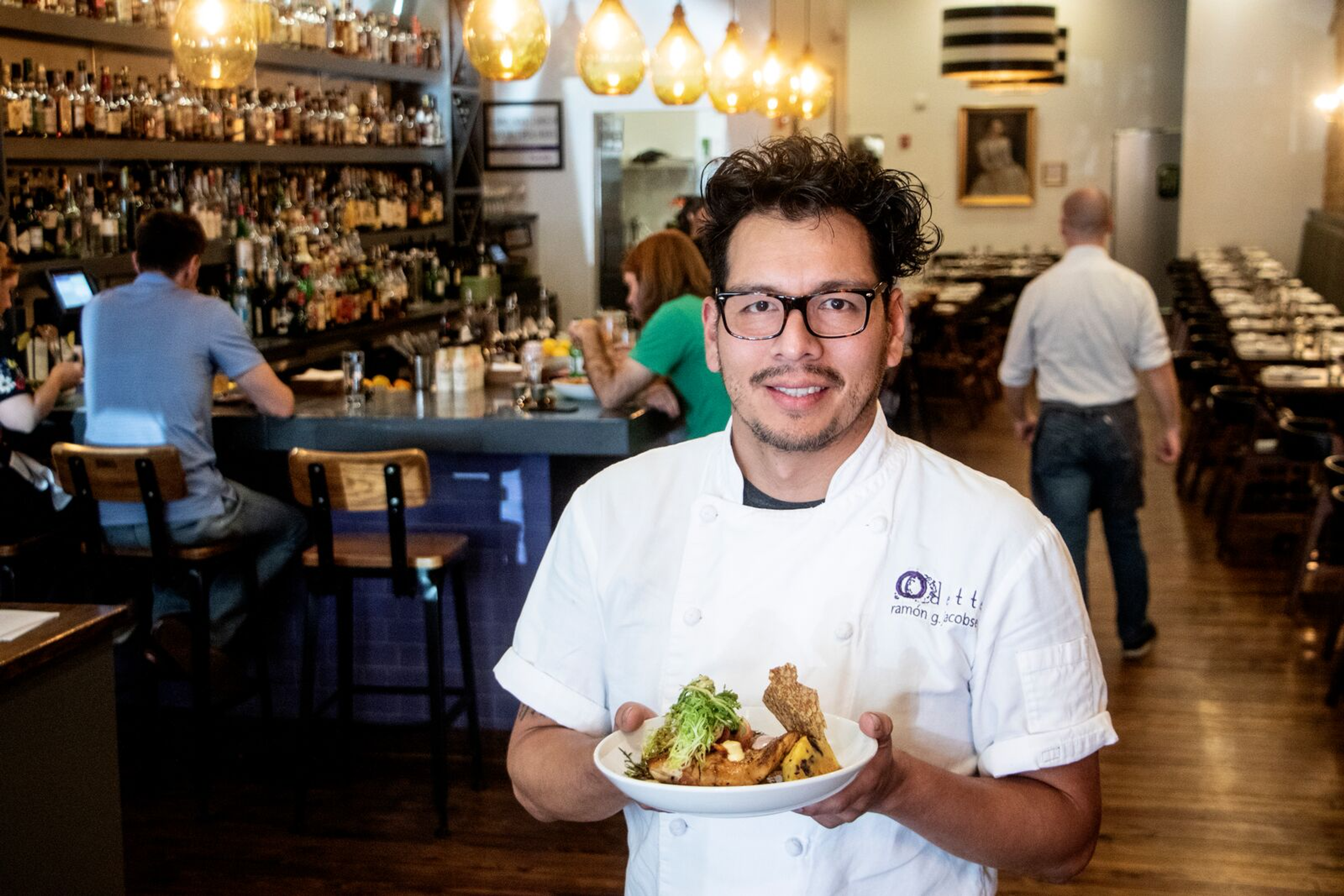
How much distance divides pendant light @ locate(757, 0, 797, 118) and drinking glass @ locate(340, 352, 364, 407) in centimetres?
392

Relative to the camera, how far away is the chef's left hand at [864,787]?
143 centimetres

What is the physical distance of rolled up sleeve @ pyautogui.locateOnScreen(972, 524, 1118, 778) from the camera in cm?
163

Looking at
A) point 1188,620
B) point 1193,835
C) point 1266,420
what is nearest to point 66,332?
point 1193,835

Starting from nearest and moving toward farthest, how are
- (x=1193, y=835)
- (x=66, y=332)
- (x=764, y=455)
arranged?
(x=764, y=455)
(x=1193, y=835)
(x=66, y=332)

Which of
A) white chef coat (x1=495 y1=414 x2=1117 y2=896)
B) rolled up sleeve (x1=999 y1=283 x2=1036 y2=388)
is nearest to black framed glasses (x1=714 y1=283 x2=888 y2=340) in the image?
white chef coat (x1=495 y1=414 x2=1117 y2=896)

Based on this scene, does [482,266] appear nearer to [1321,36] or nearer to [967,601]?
[967,601]

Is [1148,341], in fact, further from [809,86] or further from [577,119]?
[577,119]

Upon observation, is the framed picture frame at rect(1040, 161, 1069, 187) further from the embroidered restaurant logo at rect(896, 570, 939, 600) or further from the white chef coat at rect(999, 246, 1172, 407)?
the embroidered restaurant logo at rect(896, 570, 939, 600)

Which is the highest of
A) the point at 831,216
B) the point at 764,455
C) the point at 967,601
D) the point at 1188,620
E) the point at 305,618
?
the point at 831,216

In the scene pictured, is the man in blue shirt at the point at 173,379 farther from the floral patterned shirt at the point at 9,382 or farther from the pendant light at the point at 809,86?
the pendant light at the point at 809,86

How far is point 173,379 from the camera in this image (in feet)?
14.7

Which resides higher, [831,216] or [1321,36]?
[1321,36]

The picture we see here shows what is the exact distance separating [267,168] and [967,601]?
21.5 feet

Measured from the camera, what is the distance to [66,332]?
5480mm
